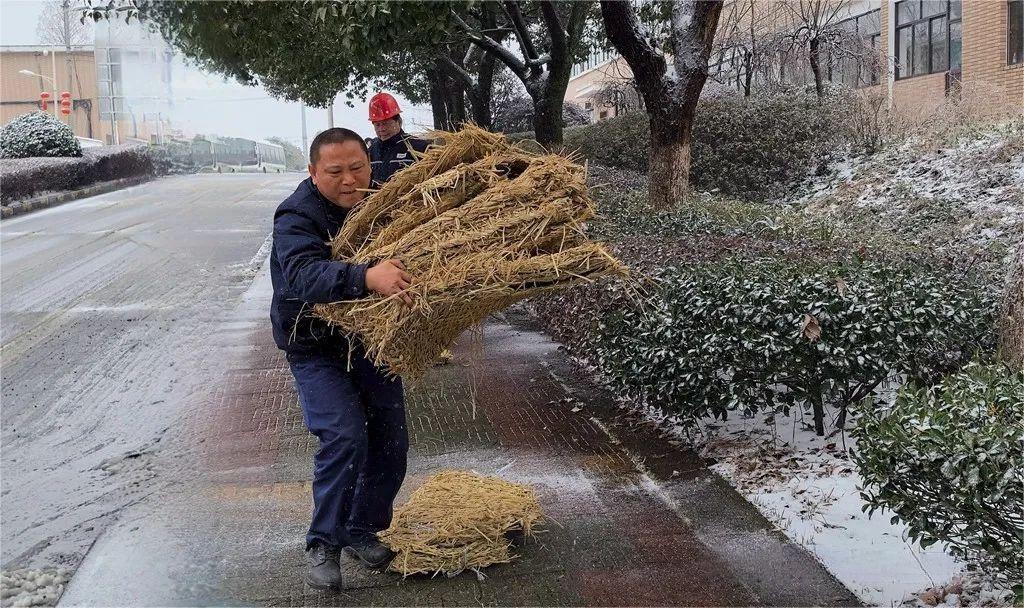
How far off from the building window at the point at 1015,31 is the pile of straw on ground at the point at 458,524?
16.3 m

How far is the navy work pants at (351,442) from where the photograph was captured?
361 cm

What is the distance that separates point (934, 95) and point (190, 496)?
17.9m

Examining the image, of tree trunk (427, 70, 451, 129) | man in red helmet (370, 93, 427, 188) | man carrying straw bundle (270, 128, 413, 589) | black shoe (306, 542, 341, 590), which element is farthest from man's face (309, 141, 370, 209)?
tree trunk (427, 70, 451, 129)

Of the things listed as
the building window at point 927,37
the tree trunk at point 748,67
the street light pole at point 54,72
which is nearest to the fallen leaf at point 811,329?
the tree trunk at point 748,67

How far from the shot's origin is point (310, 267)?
3418 mm

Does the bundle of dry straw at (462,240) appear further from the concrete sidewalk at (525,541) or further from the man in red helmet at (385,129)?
the man in red helmet at (385,129)

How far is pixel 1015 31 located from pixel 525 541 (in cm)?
1700

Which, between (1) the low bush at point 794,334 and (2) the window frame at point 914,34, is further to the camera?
(2) the window frame at point 914,34

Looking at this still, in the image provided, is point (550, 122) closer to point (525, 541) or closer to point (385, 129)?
point (385, 129)

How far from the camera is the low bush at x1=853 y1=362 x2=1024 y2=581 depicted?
290 centimetres

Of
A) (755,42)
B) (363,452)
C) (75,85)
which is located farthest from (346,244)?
(75,85)

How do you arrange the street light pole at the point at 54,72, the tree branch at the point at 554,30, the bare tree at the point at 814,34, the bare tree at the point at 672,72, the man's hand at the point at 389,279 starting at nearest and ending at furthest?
the man's hand at the point at 389,279, the bare tree at the point at 672,72, the tree branch at the point at 554,30, the bare tree at the point at 814,34, the street light pole at the point at 54,72

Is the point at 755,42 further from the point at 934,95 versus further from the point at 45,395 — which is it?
the point at 45,395

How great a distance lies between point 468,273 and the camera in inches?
128
